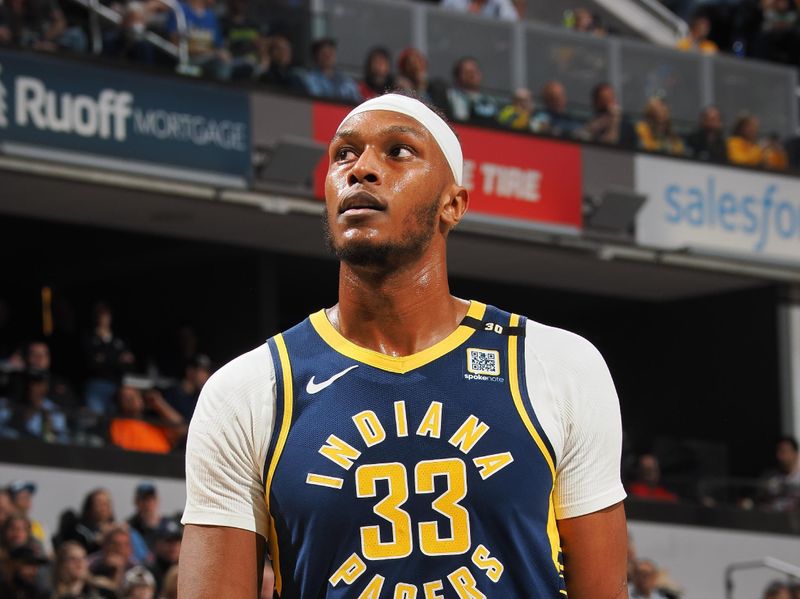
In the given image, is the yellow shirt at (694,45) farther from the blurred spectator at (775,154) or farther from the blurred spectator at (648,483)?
the blurred spectator at (648,483)

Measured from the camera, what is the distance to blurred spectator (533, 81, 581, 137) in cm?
1847

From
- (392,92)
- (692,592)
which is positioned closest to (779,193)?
(692,592)

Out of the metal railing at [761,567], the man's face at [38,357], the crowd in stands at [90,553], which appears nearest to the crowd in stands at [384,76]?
the man's face at [38,357]

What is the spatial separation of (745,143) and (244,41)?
6326 mm

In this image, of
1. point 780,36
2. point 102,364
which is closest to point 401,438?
point 102,364

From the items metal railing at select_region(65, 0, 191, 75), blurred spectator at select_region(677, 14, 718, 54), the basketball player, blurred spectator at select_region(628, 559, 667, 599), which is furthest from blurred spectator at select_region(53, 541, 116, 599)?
blurred spectator at select_region(677, 14, 718, 54)

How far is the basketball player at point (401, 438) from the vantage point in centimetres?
311

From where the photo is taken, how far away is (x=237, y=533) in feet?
10.4

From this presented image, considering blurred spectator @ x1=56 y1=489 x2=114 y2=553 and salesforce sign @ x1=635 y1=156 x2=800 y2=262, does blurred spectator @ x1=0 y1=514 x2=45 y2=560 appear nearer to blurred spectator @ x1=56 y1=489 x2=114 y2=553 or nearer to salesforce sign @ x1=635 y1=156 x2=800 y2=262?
blurred spectator @ x1=56 y1=489 x2=114 y2=553

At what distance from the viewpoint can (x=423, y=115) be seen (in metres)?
3.32

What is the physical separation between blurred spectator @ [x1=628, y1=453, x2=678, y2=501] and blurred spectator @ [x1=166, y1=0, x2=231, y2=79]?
18.6 feet

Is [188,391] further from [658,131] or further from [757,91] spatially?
[757,91]

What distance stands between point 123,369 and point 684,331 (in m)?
9.69

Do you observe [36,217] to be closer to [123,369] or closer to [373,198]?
[123,369]
